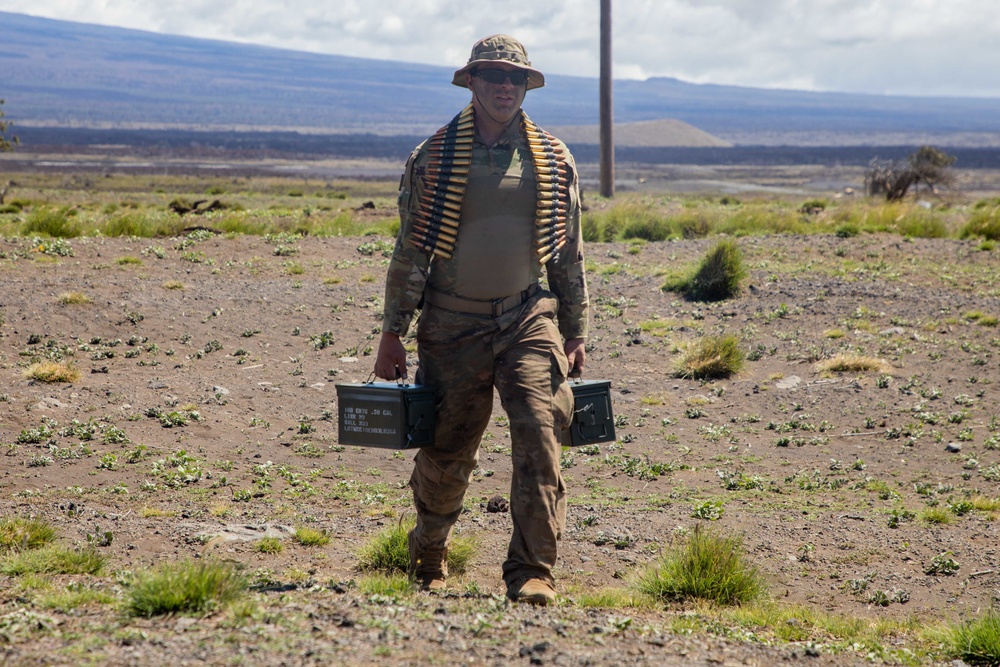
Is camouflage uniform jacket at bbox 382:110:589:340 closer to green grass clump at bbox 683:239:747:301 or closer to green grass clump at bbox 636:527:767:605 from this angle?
green grass clump at bbox 636:527:767:605

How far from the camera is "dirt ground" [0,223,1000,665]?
14.1ft

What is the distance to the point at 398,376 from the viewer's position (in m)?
5.28

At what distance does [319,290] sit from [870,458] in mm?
6499

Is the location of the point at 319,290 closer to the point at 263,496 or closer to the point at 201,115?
the point at 263,496

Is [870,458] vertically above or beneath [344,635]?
beneath

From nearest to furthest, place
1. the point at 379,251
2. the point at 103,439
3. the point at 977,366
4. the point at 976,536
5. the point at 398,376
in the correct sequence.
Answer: the point at 398,376, the point at 976,536, the point at 103,439, the point at 977,366, the point at 379,251

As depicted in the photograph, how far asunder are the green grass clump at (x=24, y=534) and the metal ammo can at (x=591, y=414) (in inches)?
106

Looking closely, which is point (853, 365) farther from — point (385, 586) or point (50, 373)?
point (50, 373)

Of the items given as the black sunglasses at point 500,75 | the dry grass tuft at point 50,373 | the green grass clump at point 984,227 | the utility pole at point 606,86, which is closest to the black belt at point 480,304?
the black sunglasses at point 500,75

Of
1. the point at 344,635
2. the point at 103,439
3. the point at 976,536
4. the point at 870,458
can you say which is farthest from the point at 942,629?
the point at 103,439

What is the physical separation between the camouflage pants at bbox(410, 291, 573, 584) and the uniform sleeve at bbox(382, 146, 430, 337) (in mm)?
111

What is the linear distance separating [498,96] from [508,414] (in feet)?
4.84

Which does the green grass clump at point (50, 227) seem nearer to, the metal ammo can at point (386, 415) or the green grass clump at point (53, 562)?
the green grass clump at point (53, 562)

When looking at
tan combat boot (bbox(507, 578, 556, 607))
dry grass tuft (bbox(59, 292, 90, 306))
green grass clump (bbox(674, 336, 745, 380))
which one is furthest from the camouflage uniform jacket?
dry grass tuft (bbox(59, 292, 90, 306))
